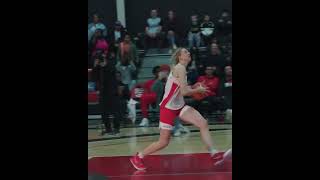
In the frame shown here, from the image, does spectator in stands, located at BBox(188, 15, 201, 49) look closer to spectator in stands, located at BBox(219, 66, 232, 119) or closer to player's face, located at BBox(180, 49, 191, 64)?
player's face, located at BBox(180, 49, 191, 64)

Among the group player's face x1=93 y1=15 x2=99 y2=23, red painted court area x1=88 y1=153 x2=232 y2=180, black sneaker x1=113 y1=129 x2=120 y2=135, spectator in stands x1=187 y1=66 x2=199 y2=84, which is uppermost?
player's face x1=93 y1=15 x2=99 y2=23

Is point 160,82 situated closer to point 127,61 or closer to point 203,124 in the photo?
point 127,61

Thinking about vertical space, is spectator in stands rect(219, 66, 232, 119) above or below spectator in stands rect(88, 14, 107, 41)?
below

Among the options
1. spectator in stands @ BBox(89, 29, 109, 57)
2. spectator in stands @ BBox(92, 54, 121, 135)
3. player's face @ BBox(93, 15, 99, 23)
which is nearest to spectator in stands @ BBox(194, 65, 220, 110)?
spectator in stands @ BBox(92, 54, 121, 135)

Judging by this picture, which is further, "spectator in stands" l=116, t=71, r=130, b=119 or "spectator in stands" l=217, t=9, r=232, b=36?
"spectator in stands" l=116, t=71, r=130, b=119

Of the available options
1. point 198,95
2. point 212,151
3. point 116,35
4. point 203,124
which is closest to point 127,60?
point 116,35

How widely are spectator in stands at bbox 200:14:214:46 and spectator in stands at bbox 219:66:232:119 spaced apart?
0.22 metres

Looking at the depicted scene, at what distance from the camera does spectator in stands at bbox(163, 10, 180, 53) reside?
12.3 ft

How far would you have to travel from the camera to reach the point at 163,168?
379 centimetres

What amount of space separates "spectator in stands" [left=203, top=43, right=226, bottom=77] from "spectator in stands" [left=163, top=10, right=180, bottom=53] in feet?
0.78

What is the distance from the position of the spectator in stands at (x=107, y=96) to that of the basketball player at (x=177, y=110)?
27cm

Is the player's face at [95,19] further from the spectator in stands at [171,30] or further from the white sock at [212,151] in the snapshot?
the white sock at [212,151]
